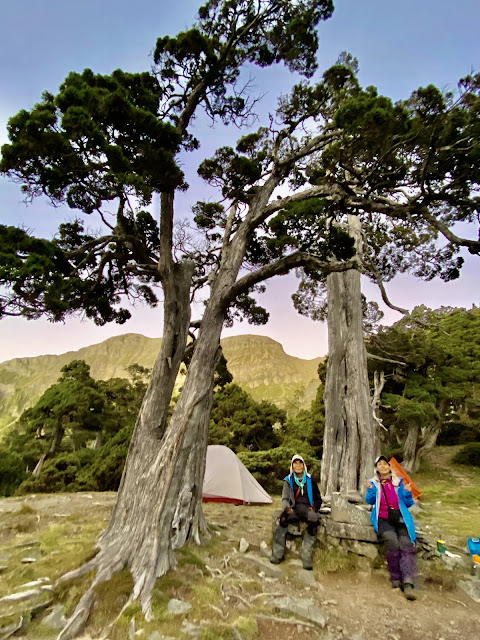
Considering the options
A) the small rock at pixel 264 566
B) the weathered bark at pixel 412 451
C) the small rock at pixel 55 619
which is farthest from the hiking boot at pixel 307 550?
the weathered bark at pixel 412 451

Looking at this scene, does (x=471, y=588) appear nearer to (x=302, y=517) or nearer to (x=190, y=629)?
(x=302, y=517)

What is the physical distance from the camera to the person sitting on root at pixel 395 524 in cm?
377

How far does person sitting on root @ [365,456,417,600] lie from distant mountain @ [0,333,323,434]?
68.6 meters

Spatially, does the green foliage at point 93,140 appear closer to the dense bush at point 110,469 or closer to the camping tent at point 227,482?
the camping tent at point 227,482

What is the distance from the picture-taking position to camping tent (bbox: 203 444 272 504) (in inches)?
347

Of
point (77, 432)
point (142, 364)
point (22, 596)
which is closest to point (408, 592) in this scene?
point (22, 596)

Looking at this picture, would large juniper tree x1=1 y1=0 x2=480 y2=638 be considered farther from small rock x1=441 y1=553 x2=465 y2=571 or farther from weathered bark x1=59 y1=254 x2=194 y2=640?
small rock x1=441 y1=553 x2=465 y2=571

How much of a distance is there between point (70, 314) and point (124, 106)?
12.2 feet

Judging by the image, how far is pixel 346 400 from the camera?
846 cm

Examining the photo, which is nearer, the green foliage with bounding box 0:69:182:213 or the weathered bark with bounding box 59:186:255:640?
the weathered bark with bounding box 59:186:255:640

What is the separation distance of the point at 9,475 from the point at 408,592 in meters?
16.2

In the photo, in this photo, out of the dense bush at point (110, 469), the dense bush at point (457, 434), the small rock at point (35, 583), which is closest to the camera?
the small rock at point (35, 583)

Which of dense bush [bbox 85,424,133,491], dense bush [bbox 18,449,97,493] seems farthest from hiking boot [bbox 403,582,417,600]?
dense bush [bbox 18,449,97,493]

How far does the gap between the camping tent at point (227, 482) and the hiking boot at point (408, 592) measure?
18.4 feet
